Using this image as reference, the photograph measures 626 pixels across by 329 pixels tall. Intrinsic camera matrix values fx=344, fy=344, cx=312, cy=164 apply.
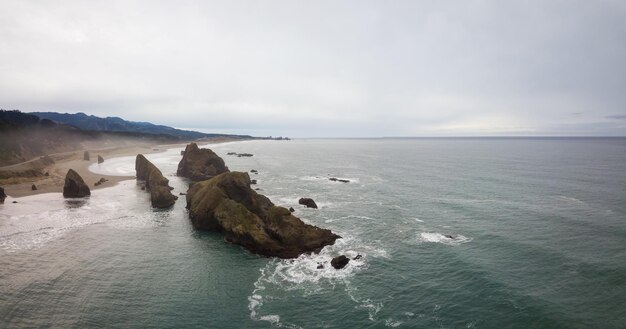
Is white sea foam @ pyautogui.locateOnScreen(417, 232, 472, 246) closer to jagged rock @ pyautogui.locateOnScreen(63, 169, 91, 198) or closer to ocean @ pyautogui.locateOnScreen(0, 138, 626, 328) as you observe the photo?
ocean @ pyautogui.locateOnScreen(0, 138, 626, 328)

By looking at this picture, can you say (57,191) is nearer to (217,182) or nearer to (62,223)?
(62,223)

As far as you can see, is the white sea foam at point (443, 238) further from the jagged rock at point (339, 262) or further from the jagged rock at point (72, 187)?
the jagged rock at point (72, 187)

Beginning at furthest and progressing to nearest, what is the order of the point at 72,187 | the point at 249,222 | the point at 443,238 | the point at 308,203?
1. the point at 72,187
2. the point at 308,203
3. the point at 443,238
4. the point at 249,222

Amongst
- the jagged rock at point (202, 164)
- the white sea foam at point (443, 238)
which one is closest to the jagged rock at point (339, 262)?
the white sea foam at point (443, 238)

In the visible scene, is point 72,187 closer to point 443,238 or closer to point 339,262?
point 339,262

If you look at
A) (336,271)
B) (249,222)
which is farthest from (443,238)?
(249,222)

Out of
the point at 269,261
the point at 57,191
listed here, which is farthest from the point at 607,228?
the point at 57,191
